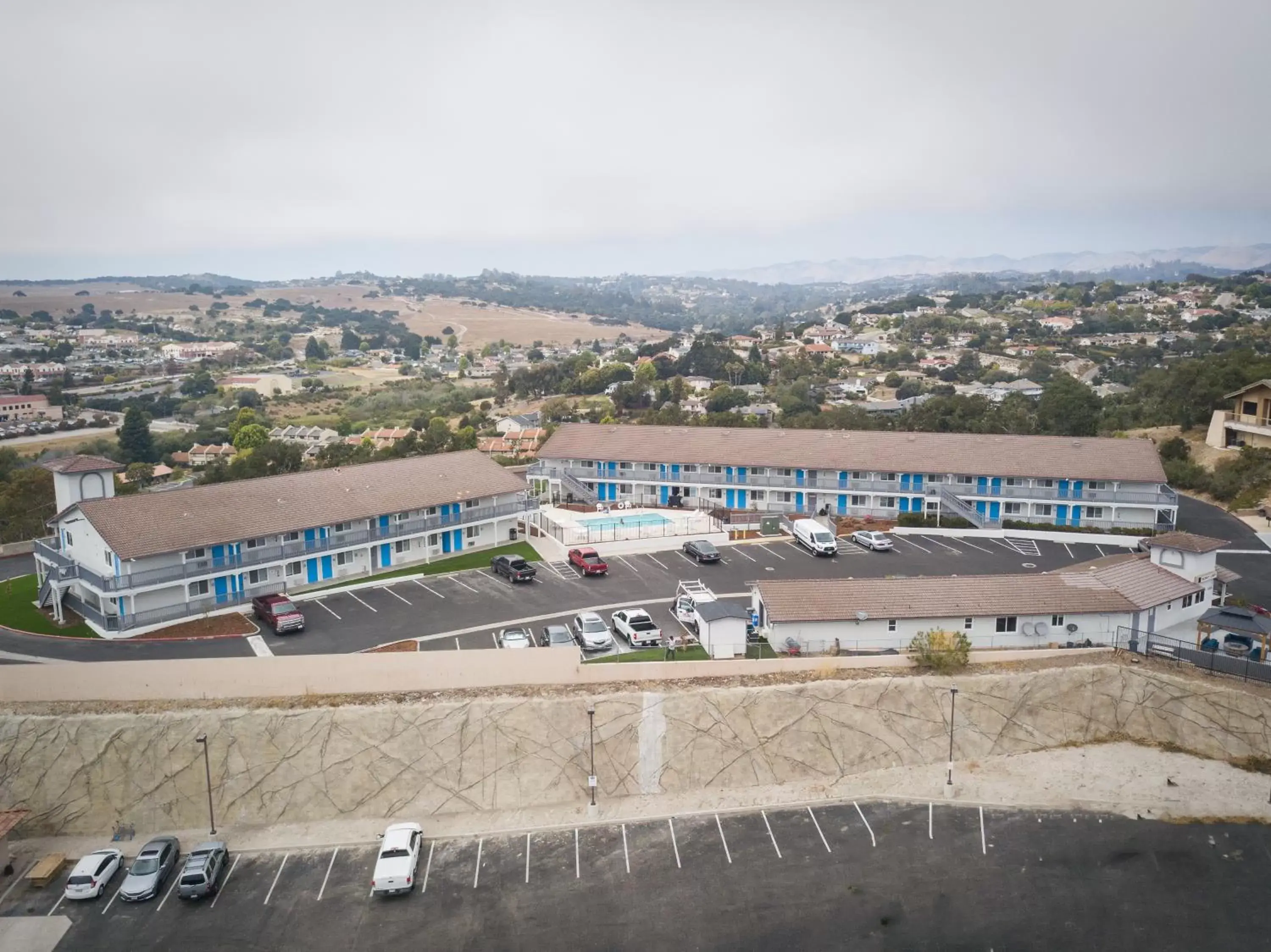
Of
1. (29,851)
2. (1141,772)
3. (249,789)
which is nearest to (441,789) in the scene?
(249,789)

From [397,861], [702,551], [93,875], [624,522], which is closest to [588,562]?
[702,551]

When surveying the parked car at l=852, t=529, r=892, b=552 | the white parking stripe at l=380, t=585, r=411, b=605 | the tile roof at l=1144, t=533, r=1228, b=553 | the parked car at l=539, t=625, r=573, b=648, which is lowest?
the white parking stripe at l=380, t=585, r=411, b=605

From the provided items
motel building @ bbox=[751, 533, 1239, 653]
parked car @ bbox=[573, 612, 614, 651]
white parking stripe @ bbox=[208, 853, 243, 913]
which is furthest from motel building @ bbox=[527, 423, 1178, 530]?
white parking stripe @ bbox=[208, 853, 243, 913]

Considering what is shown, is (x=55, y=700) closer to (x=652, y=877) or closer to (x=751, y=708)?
(x=652, y=877)

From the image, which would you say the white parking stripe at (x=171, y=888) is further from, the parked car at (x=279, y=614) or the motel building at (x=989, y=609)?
the motel building at (x=989, y=609)

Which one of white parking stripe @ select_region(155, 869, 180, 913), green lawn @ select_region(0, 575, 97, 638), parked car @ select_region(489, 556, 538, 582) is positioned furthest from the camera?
parked car @ select_region(489, 556, 538, 582)

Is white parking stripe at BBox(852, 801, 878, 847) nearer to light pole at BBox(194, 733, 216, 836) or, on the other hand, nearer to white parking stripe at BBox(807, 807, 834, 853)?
white parking stripe at BBox(807, 807, 834, 853)
